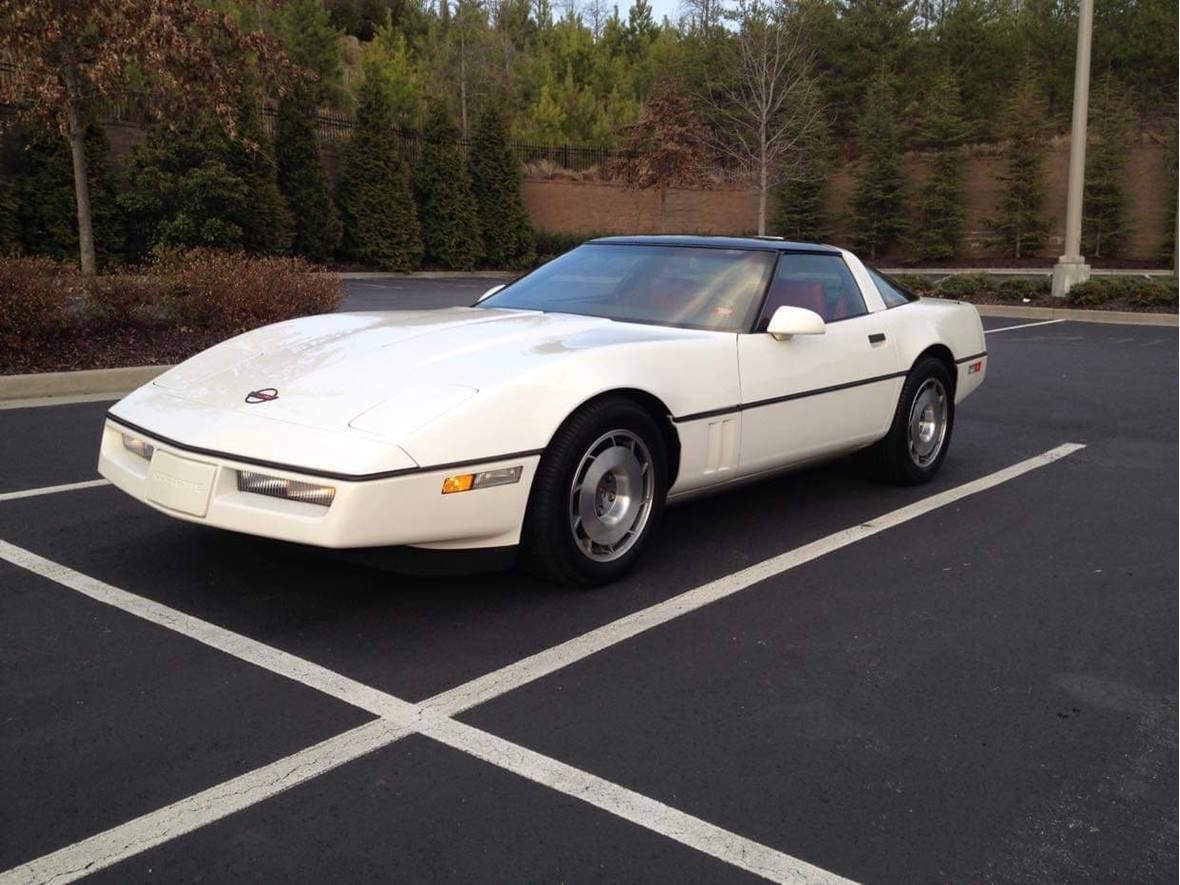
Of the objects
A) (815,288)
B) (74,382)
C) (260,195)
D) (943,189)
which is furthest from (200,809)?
(943,189)

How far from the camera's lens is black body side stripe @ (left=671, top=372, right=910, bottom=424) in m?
4.57

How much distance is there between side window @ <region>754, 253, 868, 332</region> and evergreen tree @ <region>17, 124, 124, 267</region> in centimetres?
2118

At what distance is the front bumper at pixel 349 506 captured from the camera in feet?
11.7

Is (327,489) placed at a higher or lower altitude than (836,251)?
lower

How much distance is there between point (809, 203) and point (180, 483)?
35.1 m

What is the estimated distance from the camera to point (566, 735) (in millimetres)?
3094

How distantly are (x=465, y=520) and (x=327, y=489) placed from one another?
0.48 m

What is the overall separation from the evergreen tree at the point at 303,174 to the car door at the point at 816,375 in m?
24.9

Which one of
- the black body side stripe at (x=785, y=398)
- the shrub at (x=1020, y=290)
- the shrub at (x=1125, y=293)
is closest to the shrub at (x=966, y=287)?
the shrub at (x=1020, y=290)

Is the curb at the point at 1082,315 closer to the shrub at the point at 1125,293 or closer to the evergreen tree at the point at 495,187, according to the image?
the shrub at the point at 1125,293

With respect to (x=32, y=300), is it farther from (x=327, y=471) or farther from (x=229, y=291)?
(x=327, y=471)

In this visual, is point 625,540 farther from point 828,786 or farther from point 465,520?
point 828,786

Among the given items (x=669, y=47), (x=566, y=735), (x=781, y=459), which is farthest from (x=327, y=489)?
(x=669, y=47)

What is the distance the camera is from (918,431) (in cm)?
607
